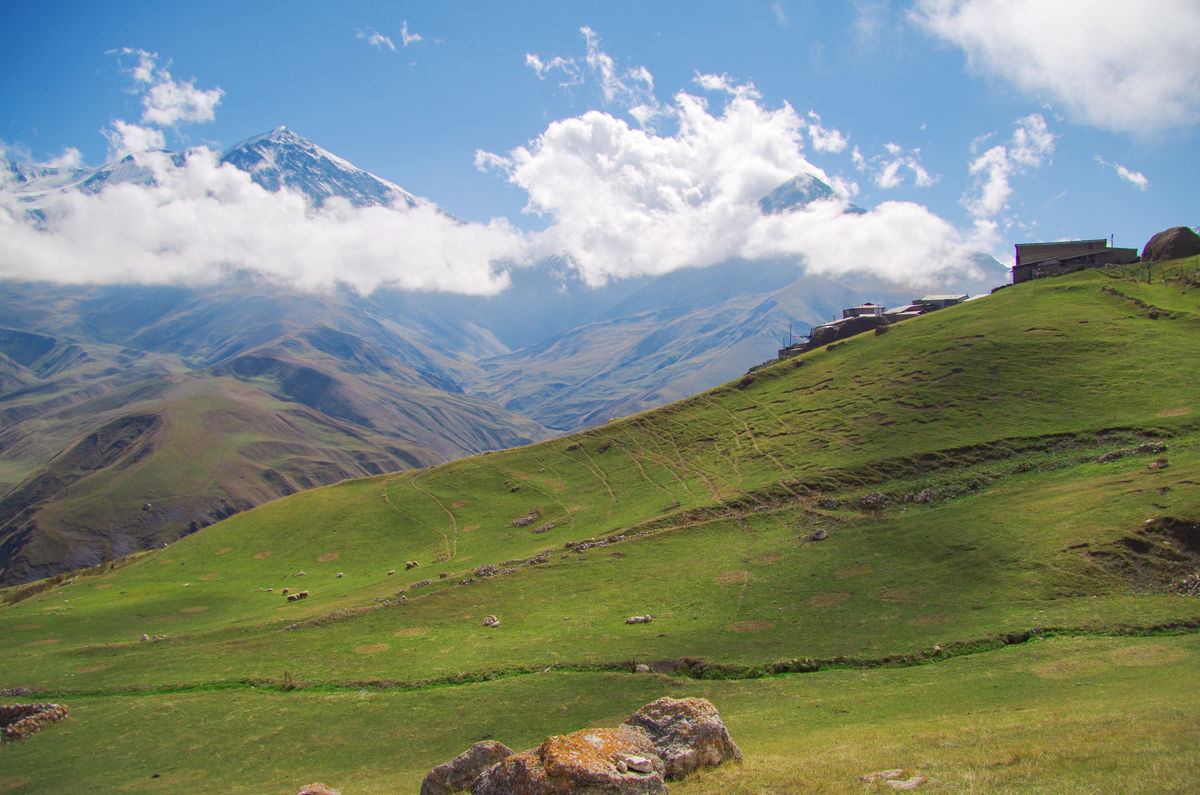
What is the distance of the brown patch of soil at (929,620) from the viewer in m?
39.6

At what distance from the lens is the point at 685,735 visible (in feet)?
68.4

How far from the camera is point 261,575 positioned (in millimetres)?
80688

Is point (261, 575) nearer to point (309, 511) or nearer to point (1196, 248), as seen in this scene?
point (309, 511)

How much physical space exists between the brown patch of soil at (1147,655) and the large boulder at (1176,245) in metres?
115

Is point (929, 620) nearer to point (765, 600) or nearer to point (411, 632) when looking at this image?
point (765, 600)

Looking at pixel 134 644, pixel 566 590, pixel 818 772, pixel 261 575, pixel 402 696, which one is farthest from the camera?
pixel 261 575

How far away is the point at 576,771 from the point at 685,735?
6.00 m

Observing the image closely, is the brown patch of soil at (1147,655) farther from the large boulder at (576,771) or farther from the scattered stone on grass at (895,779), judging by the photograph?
the large boulder at (576,771)

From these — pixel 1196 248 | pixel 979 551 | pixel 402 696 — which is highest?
pixel 1196 248

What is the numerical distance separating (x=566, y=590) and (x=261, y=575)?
152 ft

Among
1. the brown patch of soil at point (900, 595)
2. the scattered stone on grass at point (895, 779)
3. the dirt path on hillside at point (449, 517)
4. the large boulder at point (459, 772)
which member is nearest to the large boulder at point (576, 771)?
the large boulder at point (459, 772)

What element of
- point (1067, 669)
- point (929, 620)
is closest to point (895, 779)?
point (1067, 669)

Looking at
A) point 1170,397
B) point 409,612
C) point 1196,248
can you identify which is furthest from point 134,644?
point 1196,248

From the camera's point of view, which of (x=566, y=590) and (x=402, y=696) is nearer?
(x=402, y=696)
